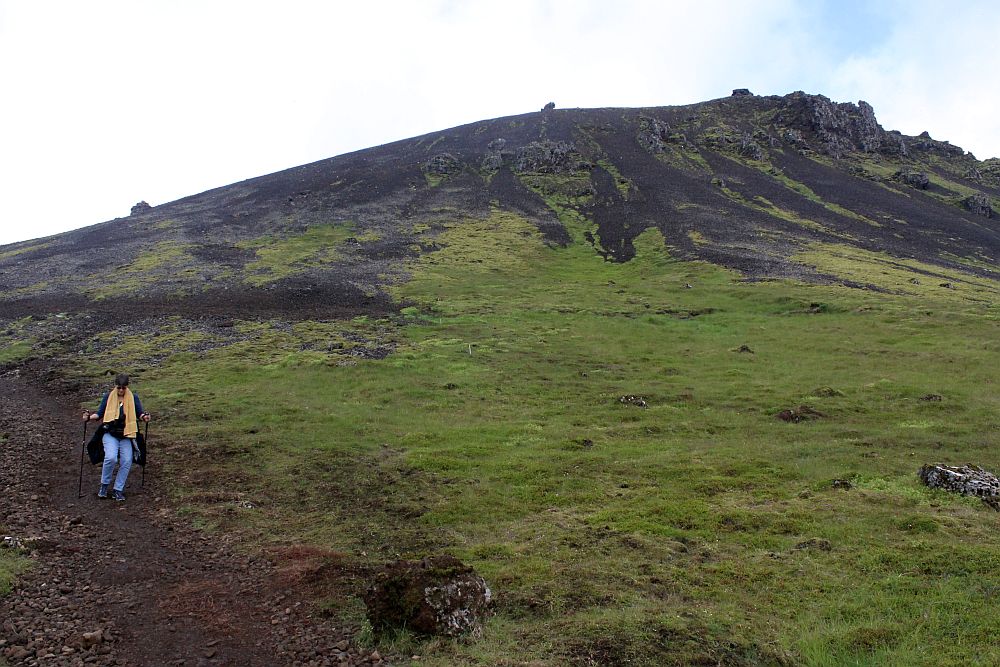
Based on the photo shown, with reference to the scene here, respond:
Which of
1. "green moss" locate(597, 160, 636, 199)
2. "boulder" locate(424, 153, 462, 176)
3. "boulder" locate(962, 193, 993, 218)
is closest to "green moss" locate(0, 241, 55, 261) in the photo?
"boulder" locate(424, 153, 462, 176)

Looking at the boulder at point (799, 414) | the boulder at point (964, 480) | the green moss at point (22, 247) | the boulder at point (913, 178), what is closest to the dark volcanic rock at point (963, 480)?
the boulder at point (964, 480)

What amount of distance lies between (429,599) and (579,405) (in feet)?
64.6

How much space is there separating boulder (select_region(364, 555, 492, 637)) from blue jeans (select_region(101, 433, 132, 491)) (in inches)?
370

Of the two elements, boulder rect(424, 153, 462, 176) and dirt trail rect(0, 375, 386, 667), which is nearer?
dirt trail rect(0, 375, 386, 667)

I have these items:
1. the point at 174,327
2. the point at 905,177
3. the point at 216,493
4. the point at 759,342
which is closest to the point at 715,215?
the point at 759,342

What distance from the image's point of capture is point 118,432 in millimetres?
16734

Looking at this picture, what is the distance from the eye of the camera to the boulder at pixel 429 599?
33.3 feet

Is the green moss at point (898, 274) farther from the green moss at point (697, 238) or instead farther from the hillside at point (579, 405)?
the green moss at point (697, 238)


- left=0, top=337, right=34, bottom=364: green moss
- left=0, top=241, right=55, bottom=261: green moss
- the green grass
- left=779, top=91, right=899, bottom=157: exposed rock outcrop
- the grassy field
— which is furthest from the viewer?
left=779, top=91, right=899, bottom=157: exposed rock outcrop

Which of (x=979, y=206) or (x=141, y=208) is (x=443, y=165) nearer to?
(x=141, y=208)

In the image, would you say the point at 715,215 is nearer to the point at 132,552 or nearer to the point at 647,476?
the point at 647,476

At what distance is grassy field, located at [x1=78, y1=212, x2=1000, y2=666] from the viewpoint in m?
10.4

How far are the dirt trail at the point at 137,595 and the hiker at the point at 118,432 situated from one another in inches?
22.8

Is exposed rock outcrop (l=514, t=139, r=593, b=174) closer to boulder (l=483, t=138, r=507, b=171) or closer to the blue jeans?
boulder (l=483, t=138, r=507, b=171)
